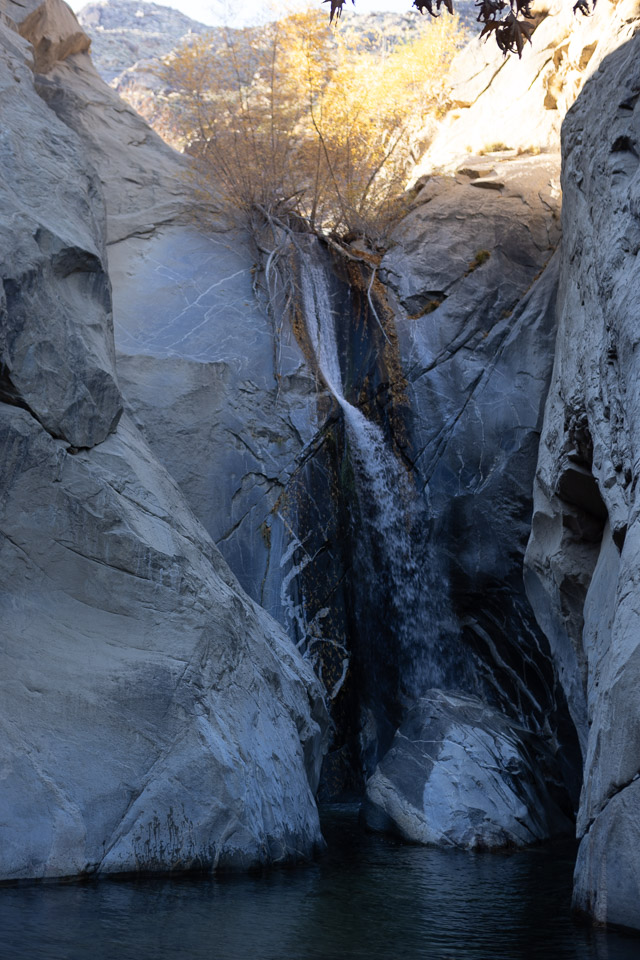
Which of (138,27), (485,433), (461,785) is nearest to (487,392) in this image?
(485,433)

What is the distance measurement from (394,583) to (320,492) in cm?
139

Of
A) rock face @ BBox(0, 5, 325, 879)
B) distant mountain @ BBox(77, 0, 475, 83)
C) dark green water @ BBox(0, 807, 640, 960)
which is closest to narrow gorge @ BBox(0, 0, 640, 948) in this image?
rock face @ BBox(0, 5, 325, 879)

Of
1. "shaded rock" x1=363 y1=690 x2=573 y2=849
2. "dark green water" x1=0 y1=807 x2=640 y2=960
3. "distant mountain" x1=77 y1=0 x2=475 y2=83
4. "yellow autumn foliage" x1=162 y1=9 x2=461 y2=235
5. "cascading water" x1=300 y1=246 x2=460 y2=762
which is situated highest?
"distant mountain" x1=77 y1=0 x2=475 y2=83

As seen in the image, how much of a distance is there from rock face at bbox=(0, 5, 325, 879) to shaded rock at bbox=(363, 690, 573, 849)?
1.01 metres

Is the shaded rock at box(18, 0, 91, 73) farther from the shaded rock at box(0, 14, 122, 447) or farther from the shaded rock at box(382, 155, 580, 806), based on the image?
the shaded rock at box(382, 155, 580, 806)

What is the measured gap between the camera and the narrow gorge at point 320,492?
580 cm

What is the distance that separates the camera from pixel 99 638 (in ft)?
20.4

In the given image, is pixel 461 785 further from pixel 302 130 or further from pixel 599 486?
pixel 302 130

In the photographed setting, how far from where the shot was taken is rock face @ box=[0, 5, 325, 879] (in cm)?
557

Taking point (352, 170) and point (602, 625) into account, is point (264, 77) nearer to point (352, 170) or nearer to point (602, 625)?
point (352, 170)

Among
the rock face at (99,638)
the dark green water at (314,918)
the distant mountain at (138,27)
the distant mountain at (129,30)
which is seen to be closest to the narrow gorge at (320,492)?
the rock face at (99,638)

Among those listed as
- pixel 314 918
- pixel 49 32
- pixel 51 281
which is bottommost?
pixel 314 918

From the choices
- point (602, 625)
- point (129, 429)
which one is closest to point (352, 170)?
point (129, 429)

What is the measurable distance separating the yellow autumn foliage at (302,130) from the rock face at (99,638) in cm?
655
